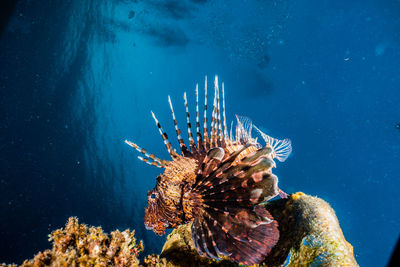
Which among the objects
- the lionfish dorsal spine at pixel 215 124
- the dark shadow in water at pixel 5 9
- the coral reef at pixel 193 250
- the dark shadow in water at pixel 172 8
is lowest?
the coral reef at pixel 193 250

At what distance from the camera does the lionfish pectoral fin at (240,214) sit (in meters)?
2.21

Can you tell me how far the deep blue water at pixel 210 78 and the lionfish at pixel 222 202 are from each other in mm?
22090

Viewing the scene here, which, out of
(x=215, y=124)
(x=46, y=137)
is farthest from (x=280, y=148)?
(x=46, y=137)

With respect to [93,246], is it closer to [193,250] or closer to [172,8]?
[193,250]

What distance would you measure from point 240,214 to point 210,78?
40.6 meters

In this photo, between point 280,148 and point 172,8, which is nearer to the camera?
point 280,148

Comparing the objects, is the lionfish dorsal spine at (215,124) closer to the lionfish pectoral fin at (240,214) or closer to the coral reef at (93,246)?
the lionfish pectoral fin at (240,214)

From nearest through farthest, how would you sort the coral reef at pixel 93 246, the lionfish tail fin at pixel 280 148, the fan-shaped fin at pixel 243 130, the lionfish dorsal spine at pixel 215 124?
1. the coral reef at pixel 93 246
2. the lionfish dorsal spine at pixel 215 124
3. the fan-shaped fin at pixel 243 130
4. the lionfish tail fin at pixel 280 148

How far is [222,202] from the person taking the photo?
2.52m

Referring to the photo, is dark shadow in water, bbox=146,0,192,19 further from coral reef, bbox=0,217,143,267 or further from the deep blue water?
coral reef, bbox=0,217,143,267

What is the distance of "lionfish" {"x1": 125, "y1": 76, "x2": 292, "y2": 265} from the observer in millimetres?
2219

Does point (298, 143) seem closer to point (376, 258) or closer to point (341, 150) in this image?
point (341, 150)

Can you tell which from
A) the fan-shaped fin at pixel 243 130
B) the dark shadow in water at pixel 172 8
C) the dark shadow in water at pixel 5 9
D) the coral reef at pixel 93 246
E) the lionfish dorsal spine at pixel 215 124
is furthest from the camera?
the dark shadow in water at pixel 172 8

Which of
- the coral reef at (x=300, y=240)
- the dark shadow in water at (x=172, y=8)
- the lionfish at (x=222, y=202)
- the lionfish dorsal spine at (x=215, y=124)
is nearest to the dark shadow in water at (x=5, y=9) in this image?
the dark shadow in water at (x=172, y=8)
